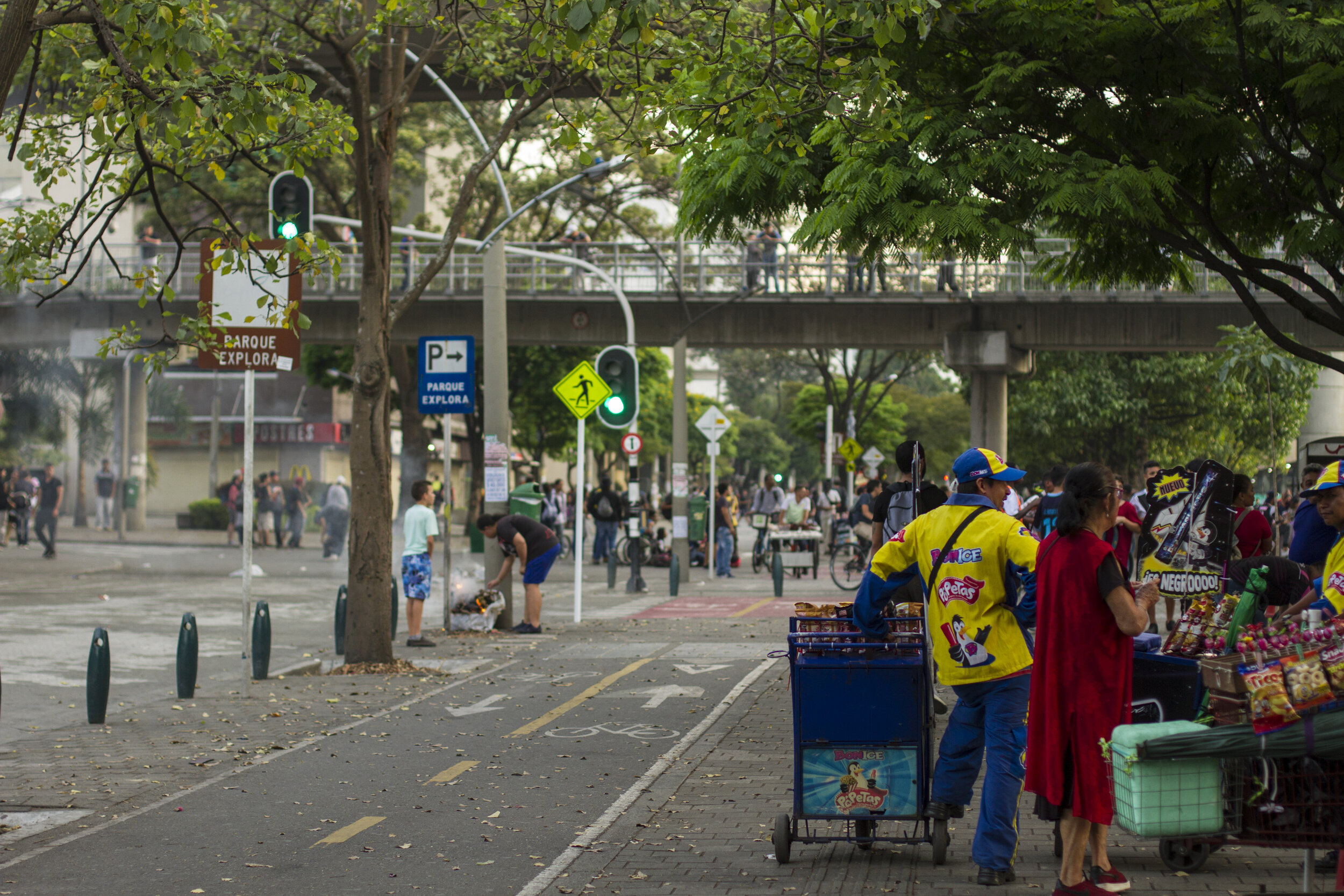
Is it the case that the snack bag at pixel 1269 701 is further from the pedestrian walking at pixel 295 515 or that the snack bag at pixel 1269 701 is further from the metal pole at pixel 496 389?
the pedestrian walking at pixel 295 515

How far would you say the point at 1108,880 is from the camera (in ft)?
18.6

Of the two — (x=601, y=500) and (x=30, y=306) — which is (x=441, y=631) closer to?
(x=601, y=500)

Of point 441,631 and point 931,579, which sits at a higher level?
point 931,579

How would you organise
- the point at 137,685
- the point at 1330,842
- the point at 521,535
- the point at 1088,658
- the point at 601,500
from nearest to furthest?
the point at 1330,842, the point at 1088,658, the point at 137,685, the point at 521,535, the point at 601,500

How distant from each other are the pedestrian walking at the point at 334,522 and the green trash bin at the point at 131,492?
45.8 ft

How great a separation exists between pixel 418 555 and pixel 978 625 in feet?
31.9

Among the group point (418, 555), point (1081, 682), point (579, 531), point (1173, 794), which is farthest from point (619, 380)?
point (1173, 794)

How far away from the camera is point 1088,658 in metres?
5.40

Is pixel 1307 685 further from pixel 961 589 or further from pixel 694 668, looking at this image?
pixel 694 668

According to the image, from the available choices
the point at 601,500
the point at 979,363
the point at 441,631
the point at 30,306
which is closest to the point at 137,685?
the point at 441,631

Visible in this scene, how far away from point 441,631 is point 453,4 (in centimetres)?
867

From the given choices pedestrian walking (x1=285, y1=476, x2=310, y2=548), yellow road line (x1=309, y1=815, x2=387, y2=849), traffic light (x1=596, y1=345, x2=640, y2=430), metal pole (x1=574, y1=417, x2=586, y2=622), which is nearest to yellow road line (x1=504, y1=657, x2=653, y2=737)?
yellow road line (x1=309, y1=815, x2=387, y2=849)

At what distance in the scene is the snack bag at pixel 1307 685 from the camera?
475 centimetres

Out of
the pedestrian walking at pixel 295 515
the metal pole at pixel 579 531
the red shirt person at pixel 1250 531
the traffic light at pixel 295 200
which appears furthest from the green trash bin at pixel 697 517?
the red shirt person at pixel 1250 531
